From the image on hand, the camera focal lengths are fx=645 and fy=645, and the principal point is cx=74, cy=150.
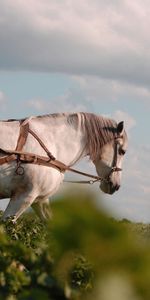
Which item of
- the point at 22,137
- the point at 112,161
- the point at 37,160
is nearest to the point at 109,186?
the point at 112,161

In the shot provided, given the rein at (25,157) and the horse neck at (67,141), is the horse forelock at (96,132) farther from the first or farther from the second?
the rein at (25,157)

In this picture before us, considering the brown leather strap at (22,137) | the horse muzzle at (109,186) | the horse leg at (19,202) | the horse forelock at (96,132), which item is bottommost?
the horse leg at (19,202)

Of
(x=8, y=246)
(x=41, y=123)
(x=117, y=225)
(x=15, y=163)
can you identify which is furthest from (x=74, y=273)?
(x=41, y=123)

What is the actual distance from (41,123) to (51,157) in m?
0.61

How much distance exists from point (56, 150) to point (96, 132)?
822 millimetres

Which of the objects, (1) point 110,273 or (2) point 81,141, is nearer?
(1) point 110,273

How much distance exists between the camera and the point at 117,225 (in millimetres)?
576

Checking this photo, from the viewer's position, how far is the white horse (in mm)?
8641

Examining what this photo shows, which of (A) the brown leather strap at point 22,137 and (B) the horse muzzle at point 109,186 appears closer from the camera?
(A) the brown leather strap at point 22,137

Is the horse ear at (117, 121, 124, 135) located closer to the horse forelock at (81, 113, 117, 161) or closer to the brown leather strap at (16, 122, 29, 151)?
the horse forelock at (81, 113, 117, 161)

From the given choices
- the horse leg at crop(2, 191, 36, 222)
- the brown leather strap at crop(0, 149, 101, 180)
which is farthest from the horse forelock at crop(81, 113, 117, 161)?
the horse leg at crop(2, 191, 36, 222)

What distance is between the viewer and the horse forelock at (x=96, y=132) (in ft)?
32.0

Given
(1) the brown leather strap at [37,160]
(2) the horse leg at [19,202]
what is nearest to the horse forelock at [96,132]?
(1) the brown leather strap at [37,160]

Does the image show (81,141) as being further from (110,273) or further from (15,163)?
(110,273)
